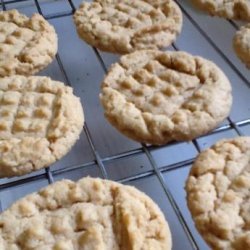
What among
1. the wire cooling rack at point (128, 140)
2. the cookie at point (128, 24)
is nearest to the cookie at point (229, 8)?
the wire cooling rack at point (128, 140)

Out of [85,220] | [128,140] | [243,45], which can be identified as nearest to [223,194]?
[85,220]

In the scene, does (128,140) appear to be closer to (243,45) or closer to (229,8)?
(243,45)

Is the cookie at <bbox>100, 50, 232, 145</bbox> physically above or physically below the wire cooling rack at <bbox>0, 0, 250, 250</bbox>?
above

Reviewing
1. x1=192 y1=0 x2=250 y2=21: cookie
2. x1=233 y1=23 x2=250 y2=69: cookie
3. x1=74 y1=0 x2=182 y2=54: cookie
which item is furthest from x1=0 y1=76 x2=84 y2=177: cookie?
x1=192 y1=0 x2=250 y2=21: cookie

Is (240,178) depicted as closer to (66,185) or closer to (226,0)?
(66,185)

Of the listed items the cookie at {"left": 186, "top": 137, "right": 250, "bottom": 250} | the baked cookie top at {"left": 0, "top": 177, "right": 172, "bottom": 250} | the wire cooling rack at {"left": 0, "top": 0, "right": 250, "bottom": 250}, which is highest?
the cookie at {"left": 186, "top": 137, "right": 250, "bottom": 250}

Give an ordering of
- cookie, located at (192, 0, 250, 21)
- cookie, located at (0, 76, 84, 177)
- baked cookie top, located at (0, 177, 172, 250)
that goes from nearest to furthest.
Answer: baked cookie top, located at (0, 177, 172, 250) < cookie, located at (0, 76, 84, 177) < cookie, located at (192, 0, 250, 21)

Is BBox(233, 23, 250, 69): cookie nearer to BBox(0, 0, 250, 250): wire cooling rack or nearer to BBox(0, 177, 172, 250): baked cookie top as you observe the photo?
BBox(0, 0, 250, 250): wire cooling rack
